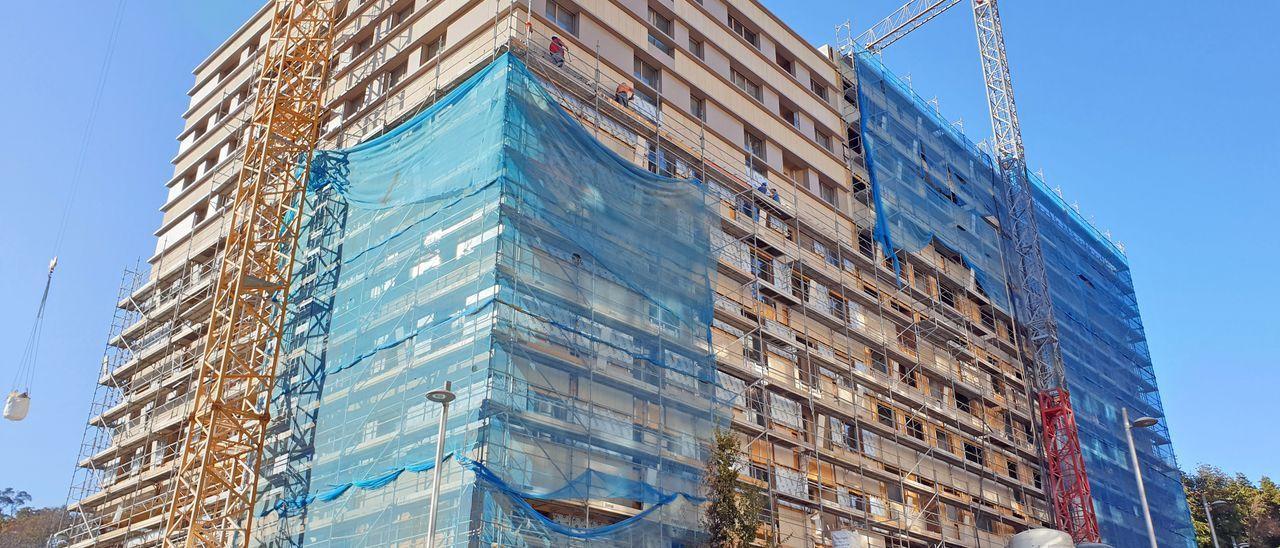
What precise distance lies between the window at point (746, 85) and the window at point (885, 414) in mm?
12471

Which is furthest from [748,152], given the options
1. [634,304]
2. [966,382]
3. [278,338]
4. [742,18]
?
[278,338]

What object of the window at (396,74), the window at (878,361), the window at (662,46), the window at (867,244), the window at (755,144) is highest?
the window at (662,46)

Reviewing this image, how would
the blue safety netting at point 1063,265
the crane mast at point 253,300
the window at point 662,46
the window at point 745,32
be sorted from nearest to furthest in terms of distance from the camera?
the crane mast at point 253,300, the window at point 662,46, the window at point 745,32, the blue safety netting at point 1063,265

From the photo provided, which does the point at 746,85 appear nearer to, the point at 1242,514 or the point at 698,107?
the point at 698,107

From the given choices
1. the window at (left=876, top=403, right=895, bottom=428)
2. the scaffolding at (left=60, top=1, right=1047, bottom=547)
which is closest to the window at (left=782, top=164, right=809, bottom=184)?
the scaffolding at (left=60, top=1, right=1047, bottom=547)

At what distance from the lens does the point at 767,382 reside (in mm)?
34094

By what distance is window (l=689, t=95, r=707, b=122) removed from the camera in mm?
38375

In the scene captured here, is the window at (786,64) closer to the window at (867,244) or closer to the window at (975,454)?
the window at (867,244)

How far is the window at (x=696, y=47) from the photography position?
39969mm

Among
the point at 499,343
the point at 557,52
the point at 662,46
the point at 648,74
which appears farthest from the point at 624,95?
the point at 499,343

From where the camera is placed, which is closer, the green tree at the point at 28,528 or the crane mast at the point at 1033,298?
the crane mast at the point at 1033,298

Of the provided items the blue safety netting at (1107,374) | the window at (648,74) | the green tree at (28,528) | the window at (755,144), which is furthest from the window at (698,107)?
the green tree at (28,528)

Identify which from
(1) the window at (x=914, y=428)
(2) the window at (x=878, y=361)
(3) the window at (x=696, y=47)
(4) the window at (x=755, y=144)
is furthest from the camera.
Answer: (2) the window at (x=878, y=361)

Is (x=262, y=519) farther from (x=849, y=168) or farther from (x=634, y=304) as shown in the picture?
(x=849, y=168)
